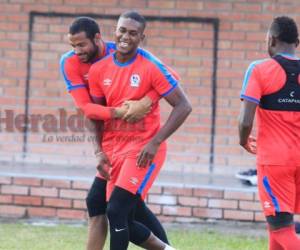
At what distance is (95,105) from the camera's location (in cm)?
628

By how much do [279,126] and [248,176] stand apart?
3038mm

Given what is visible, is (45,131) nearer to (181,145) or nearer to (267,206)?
(181,145)

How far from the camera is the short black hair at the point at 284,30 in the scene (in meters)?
5.66

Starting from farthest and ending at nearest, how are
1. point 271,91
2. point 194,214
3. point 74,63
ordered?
point 194,214 < point 74,63 < point 271,91

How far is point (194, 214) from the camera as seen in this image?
28.1ft

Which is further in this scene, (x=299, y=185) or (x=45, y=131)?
(x=45, y=131)

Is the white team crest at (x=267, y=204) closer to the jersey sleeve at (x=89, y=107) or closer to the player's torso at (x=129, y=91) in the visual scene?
the player's torso at (x=129, y=91)

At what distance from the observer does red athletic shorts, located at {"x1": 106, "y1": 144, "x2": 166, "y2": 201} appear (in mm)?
6082

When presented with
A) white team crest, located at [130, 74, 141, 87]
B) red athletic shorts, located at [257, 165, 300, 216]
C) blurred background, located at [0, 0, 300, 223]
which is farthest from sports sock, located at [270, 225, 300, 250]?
blurred background, located at [0, 0, 300, 223]

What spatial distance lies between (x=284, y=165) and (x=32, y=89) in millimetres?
4095

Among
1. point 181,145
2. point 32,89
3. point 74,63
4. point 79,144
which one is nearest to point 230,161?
point 181,145

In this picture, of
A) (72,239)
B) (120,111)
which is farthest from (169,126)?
(72,239)

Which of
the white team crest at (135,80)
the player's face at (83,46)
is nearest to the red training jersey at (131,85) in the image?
the white team crest at (135,80)

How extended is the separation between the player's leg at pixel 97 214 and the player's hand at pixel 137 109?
600mm
